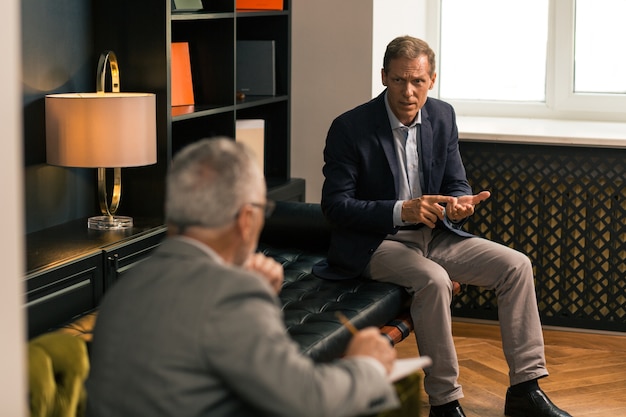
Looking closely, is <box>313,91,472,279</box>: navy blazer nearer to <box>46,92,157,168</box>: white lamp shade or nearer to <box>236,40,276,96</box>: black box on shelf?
<box>46,92,157,168</box>: white lamp shade

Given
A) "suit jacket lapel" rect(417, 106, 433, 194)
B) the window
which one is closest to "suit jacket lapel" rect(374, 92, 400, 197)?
"suit jacket lapel" rect(417, 106, 433, 194)

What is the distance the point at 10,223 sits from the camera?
145cm

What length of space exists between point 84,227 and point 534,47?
280 centimetres

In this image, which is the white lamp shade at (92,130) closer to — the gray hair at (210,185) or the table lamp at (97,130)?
the table lamp at (97,130)

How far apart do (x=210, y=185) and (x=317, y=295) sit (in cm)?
194

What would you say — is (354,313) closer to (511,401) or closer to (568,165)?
(511,401)

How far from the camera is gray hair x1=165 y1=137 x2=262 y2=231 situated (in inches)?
72.0

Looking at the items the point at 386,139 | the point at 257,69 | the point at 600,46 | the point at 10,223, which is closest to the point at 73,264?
the point at 386,139

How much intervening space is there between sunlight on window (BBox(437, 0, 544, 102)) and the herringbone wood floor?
4.53 feet

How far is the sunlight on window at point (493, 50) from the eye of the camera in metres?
5.49

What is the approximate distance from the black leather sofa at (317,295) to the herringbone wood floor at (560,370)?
0.46 metres

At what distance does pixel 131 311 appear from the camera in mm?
1819

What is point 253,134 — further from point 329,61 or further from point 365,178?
point 365,178

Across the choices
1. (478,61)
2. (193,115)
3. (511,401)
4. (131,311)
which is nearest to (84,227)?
(193,115)
